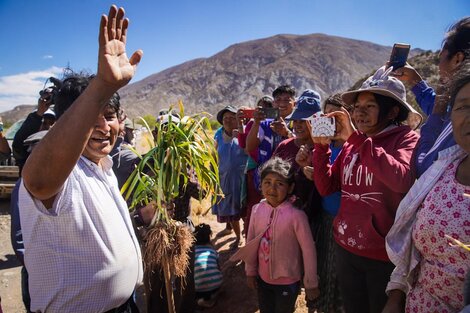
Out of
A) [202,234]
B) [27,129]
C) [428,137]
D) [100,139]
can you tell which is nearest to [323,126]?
[428,137]

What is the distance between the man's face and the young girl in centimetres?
129

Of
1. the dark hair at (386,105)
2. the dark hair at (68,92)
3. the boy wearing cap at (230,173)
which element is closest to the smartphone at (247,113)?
the boy wearing cap at (230,173)

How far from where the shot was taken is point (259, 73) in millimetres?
101375

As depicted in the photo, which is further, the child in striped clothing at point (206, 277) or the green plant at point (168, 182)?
the child in striped clothing at point (206, 277)

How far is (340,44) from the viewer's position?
133125mm

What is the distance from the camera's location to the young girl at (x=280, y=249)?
230cm

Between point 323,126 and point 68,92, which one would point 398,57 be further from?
point 68,92

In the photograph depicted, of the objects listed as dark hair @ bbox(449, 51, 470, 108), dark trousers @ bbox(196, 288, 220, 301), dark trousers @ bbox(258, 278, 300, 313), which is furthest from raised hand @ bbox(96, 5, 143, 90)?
dark trousers @ bbox(196, 288, 220, 301)

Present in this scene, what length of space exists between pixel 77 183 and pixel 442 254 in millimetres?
1633

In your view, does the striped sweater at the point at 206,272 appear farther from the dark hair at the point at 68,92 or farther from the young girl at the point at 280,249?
the dark hair at the point at 68,92

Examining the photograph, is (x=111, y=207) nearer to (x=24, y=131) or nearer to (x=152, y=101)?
(x=24, y=131)

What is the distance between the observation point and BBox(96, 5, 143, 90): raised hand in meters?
1.03

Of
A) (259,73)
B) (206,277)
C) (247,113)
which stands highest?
(259,73)

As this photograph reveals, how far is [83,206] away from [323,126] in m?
1.65
